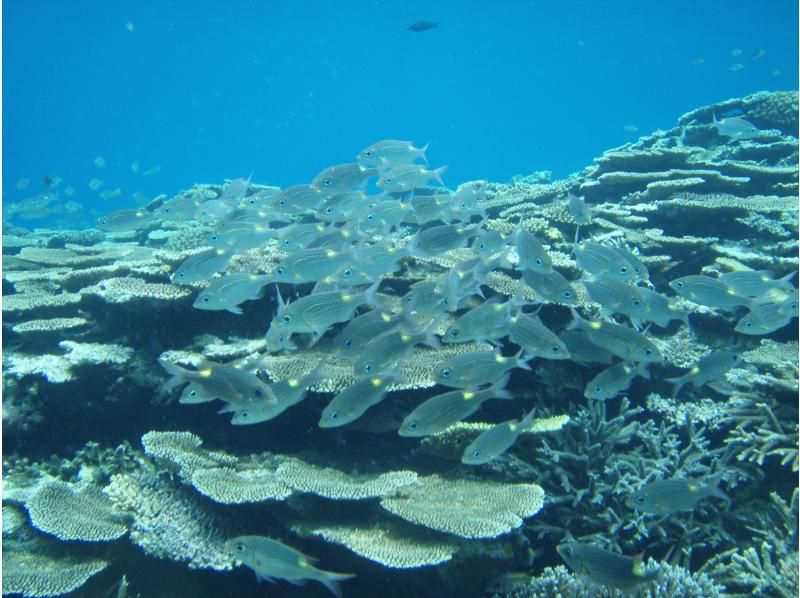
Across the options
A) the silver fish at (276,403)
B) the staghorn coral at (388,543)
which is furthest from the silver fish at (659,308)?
the silver fish at (276,403)

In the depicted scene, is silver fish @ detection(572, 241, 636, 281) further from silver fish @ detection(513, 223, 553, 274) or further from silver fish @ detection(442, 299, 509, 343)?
silver fish @ detection(442, 299, 509, 343)

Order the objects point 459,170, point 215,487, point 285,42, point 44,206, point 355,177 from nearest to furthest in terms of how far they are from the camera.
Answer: point 215,487 → point 355,177 → point 44,206 → point 285,42 → point 459,170

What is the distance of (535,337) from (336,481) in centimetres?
204

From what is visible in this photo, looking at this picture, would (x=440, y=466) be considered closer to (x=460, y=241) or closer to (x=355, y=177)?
(x=460, y=241)

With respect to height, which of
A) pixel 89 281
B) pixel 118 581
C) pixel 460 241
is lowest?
pixel 118 581

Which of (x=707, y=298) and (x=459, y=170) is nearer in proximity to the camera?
(x=707, y=298)

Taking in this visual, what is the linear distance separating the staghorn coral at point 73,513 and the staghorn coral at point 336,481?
153cm

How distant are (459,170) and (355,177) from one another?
386 feet

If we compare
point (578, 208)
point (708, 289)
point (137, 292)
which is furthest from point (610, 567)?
point (137, 292)

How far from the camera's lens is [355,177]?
6863 millimetres

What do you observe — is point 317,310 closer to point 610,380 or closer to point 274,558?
point 274,558

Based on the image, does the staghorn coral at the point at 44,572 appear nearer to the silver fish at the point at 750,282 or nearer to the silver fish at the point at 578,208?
the silver fish at the point at 578,208

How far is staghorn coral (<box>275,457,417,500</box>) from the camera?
3752 millimetres

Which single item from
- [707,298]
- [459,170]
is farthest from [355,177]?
[459,170]
